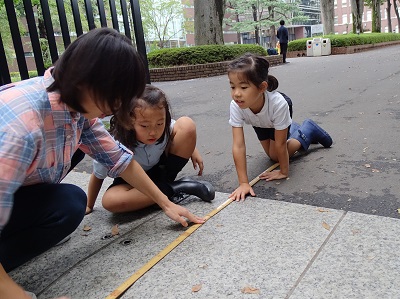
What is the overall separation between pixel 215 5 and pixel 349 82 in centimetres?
574

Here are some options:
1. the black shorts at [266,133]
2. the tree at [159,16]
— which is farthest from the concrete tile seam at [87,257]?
the tree at [159,16]

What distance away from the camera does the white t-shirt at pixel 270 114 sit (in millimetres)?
2445

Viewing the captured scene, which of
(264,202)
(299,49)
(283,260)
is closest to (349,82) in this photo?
(264,202)

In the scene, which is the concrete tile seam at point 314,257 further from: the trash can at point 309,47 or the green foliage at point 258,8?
the green foliage at point 258,8

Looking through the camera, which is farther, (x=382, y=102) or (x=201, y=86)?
(x=201, y=86)

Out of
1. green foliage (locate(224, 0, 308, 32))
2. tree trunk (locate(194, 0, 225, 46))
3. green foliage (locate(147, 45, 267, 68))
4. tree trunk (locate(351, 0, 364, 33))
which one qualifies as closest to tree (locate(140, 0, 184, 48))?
green foliage (locate(224, 0, 308, 32))

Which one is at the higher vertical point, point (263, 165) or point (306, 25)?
point (306, 25)

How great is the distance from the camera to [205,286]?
1414mm

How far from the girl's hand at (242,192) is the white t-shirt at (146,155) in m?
0.48

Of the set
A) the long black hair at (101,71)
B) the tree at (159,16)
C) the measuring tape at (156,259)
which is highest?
the tree at (159,16)

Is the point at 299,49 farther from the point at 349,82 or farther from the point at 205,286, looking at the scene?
the point at 205,286

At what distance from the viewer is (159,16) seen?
26.8 m

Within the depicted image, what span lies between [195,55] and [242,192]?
909cm

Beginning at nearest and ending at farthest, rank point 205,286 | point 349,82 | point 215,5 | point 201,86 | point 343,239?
point 205,286
point 343,239
point 349,82
point 201,86
point 215,5
